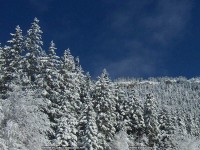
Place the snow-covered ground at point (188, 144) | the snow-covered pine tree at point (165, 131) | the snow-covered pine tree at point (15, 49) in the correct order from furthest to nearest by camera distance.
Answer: the snow-covered ground at point (188, 144)
the snow-covered pine tree at point (165, 131)
the snow-covered pine tree at point (15, 49)

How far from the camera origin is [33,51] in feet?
157

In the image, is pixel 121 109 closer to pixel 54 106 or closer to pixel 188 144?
pixel 54 106

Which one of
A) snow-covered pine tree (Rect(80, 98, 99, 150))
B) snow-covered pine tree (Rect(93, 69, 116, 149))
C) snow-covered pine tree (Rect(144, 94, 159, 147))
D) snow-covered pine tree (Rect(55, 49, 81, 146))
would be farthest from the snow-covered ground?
snow-covered pine tree (Rect(80, 98, 99, 150))

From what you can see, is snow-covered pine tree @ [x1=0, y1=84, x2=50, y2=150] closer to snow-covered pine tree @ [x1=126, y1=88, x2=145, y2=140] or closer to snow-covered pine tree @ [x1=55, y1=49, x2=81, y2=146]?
snow-covered pine tree @ [x1=55, y1=49, x2=81, y2=146]

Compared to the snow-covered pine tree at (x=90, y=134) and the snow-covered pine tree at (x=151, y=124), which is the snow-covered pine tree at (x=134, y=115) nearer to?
the snow-covered pine tree at (x=151, y=124)

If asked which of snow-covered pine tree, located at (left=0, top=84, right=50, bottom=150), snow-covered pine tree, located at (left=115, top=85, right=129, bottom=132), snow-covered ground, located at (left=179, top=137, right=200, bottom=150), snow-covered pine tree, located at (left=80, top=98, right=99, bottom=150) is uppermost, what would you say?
snow-covered pine tree, located at (left=115, top=85, right=129, bottom=132)

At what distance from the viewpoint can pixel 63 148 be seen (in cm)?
4475

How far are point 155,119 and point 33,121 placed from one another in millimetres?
45383

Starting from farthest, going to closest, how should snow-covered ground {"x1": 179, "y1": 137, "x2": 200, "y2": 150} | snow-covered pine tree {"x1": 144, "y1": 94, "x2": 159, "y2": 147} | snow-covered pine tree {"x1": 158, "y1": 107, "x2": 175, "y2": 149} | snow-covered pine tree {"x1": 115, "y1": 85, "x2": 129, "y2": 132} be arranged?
snow-covered ground {"x1": 179, "y1": 137, "x2": 200, "y2": 150}, snow-covered pine tree {"x1": 158, "y1": 107, "x2": 175, "y2": 149}, snow-covered pine tree {"x1": 144, "y1": 94, "x2": 159, "y2": 147}, snow-covered pine tree {"x1": 115, "y1": 85, "x2": 129, "y2": 132}

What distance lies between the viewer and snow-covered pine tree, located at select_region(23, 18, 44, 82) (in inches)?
1878

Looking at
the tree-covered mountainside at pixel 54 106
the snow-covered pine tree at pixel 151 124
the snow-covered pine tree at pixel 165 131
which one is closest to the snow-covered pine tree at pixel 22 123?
the tree-covered mountainside at pixel 54 106

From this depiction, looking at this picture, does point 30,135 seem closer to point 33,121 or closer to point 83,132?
point 33,121

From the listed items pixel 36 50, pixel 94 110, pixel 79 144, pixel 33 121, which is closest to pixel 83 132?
pixel 79 144

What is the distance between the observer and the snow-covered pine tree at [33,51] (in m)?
47.7
